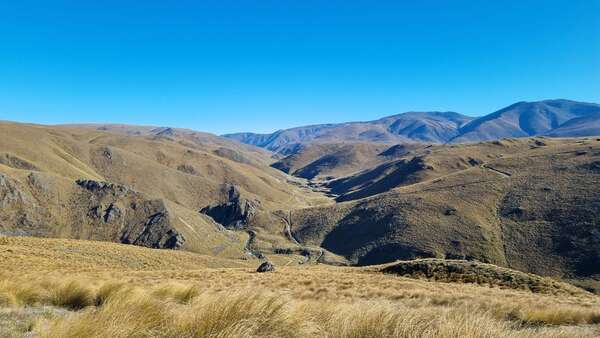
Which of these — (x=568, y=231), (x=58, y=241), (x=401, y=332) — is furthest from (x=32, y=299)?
(x=568, y=231)

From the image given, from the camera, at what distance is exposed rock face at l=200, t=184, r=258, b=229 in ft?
424

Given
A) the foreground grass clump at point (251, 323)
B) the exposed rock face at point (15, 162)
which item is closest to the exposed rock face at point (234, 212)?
the exposed rock face at point (15, 162)

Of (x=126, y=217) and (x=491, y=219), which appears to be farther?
(x=126, y=217)

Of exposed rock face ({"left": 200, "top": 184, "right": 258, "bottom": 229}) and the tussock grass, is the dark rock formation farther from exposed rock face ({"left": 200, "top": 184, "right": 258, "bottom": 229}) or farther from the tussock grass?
the tussock grass

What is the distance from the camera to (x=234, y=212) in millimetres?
134500

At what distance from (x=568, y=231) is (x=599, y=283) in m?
18.7

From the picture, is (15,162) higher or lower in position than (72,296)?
higher

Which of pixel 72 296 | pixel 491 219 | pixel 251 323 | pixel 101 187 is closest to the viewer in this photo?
pixel 251 323

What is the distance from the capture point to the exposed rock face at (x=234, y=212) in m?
129

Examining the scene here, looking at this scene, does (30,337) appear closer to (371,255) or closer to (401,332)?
(401,332)

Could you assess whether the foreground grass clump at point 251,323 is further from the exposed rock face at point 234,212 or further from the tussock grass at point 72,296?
the exposed rock face at point 234,212

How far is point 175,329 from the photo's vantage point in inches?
193

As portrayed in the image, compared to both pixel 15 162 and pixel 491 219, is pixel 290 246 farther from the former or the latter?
pixel 15 162

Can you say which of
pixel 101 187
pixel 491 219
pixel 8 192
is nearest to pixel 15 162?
pixel 101 187
